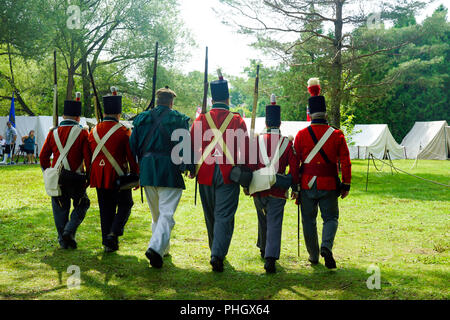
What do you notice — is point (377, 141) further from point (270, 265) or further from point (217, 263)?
point (217, 263)

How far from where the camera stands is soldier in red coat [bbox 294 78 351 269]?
517 cm

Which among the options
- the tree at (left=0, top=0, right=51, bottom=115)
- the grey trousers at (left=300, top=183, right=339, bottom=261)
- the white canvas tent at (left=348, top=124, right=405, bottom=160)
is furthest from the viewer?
the white canvas tent at (left=348, top=124, right=405, bottom=160)

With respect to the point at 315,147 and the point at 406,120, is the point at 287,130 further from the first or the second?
the point at 315,147

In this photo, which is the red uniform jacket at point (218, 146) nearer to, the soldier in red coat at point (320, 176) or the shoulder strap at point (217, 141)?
the shoulder strap at point (217, 141)

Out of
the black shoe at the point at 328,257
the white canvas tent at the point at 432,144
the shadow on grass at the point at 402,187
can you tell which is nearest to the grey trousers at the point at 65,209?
the black shoe at the point at 328,257

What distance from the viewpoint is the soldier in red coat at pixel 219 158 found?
4.95 meters

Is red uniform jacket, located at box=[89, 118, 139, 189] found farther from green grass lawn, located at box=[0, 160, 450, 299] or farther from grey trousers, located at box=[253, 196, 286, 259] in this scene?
grey trousers, located at box=[253, 196, 286, 259]

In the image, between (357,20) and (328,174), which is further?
(357,20)

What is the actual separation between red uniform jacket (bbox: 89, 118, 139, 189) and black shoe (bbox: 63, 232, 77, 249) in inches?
27.7

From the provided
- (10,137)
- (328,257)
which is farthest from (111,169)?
(10,137)

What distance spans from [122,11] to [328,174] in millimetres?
24629

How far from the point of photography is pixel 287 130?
3020 cm

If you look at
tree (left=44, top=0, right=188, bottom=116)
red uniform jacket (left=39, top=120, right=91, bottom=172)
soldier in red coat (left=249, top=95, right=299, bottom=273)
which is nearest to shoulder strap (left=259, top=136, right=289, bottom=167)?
soldier in red coat (left=249, top=95, right=299, bottom=273)
